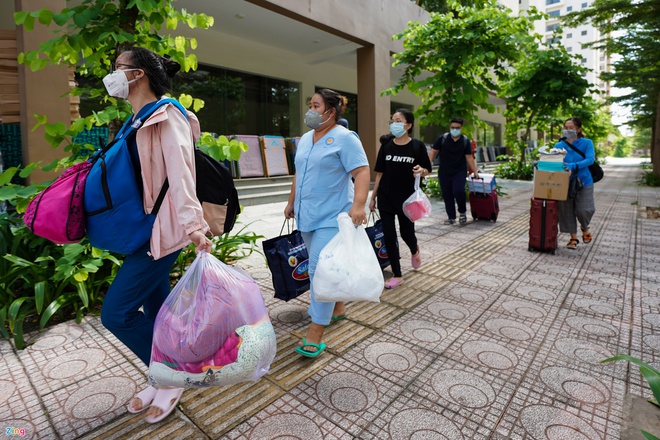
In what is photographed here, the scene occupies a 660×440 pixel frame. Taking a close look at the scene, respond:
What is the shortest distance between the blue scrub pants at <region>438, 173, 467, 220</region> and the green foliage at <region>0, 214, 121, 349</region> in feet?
18.4

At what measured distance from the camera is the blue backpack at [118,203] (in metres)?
1.78

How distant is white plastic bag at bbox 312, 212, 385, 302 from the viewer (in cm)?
229

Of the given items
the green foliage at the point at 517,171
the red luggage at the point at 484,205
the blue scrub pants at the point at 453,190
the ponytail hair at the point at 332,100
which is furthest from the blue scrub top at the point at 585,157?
the green foliage at the point at 517,171

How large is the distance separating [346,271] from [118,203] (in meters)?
1.25

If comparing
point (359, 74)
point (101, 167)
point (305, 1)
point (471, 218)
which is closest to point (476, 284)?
point (101, 167)

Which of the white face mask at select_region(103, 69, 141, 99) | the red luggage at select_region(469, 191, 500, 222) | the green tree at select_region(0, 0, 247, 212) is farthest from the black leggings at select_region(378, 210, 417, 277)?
the red luggage at select_region(469, 191, 500, 222)

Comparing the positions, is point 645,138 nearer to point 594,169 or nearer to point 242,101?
point 242,101

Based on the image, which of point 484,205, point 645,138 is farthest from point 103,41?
point 645,138

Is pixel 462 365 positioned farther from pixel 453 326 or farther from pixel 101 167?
pixel 101 167

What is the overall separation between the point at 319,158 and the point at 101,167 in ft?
4.26

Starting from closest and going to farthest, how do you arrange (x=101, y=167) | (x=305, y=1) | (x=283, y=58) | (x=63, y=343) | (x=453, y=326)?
(x=101, y=167) → (x=63, y=343) → (x=453, y=326) → (x=305, y=1) → (x=283, y=58)

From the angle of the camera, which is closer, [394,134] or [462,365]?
[462,365]

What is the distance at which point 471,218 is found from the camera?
26.1 feet

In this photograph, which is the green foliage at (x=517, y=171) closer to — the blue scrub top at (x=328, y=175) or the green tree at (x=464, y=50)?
the green tree at (x=464, y=50)
